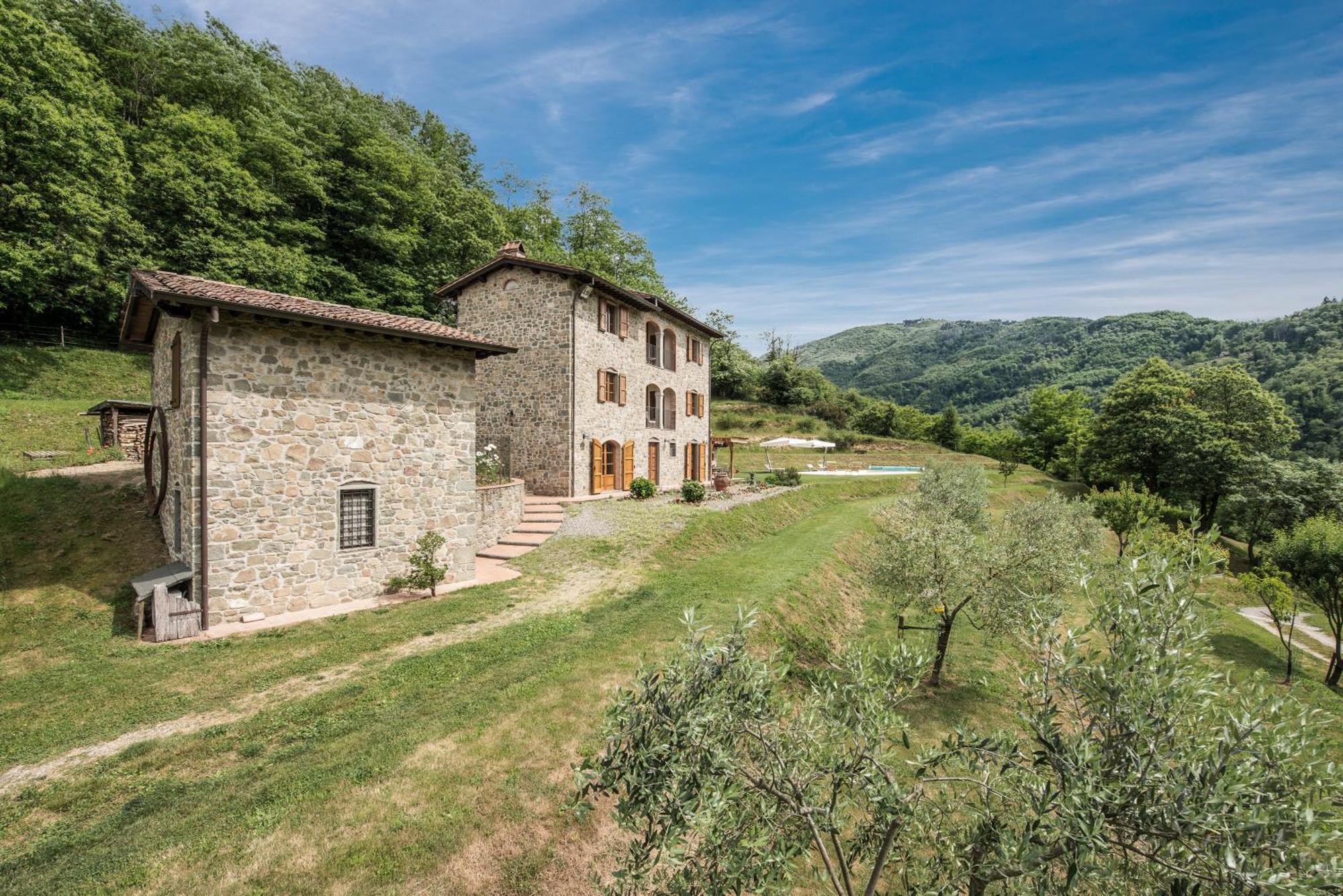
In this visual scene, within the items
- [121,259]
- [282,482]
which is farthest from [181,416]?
[121,259]

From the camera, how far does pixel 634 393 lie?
22312 mm

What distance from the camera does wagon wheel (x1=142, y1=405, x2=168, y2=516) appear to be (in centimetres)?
1039

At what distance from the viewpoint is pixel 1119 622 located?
2760 mm

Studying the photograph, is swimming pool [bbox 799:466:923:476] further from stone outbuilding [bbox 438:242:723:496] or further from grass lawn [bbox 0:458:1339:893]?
grass lawn [bbox 0:458:1339:893]

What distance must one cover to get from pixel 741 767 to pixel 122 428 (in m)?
22.6

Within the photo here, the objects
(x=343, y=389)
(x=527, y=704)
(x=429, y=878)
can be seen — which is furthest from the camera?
(x=343, y=389)

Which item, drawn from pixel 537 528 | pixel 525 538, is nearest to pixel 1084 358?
pixel 537 528

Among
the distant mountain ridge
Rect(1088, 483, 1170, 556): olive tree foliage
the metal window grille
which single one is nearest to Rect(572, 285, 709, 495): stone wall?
the metal window grille

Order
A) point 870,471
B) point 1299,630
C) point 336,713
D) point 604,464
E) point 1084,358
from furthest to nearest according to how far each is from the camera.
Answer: point 1084,358 → point 870,471 → point 1299,630 → point 604,464 → point 336,713

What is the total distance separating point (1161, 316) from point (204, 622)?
158056mm

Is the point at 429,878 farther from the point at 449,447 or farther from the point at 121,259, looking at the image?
the point at 121,259

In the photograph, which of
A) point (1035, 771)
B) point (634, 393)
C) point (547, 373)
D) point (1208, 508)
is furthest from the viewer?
point (1208, 508)

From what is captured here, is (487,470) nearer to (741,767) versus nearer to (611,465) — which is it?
(611,465)

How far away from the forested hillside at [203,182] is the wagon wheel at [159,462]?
15296mm
